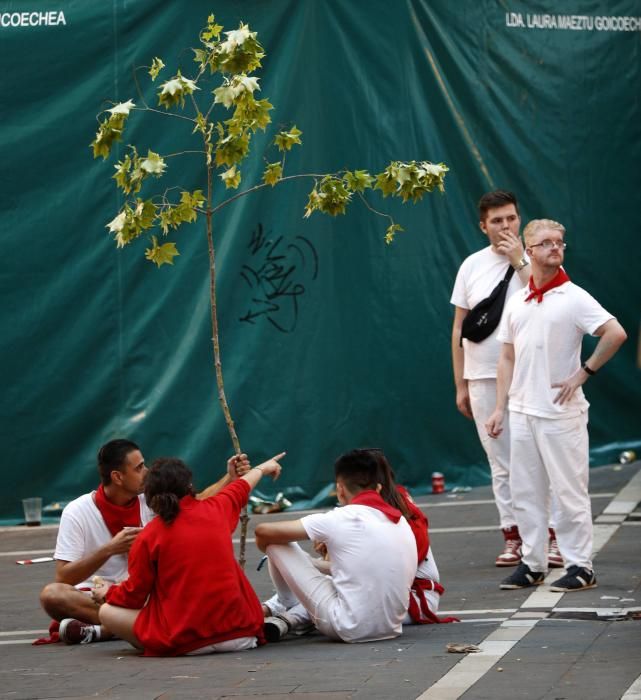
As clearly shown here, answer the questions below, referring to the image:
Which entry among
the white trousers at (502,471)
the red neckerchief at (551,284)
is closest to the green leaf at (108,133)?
the red neckerchief at (551,284)

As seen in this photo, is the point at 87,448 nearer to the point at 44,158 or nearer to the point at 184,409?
the point at 184,409

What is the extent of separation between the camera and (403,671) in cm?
656

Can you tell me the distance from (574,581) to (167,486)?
2.48 metres

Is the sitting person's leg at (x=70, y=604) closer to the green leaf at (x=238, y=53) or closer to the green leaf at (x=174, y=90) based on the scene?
the green leaf at (x=174, y=90)

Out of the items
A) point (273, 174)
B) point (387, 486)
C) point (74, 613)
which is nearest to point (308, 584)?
point (387, 486)

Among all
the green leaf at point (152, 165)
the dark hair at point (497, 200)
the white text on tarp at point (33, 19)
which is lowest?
the dark hair at point (497, 200)

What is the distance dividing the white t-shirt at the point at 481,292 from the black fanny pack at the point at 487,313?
3 cm

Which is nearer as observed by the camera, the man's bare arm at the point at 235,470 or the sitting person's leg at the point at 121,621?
the sitting person's leg at the point at 121,621

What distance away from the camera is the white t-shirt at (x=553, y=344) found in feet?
27.8

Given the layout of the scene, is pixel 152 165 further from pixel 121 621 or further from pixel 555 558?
pixel 555 558

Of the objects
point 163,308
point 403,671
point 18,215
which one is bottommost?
point 403,671

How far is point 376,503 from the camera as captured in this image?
7.50m

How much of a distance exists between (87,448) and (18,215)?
1.90 m

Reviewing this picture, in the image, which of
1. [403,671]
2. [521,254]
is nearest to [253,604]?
[403,671]
